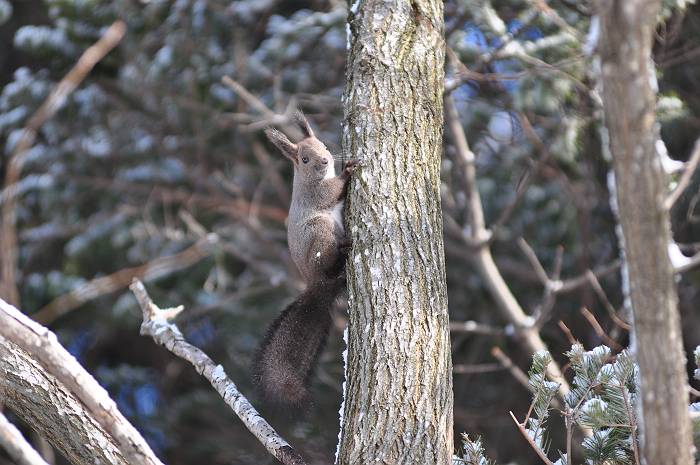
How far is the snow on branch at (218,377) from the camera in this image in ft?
8.32

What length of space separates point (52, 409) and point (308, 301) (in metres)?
1.10

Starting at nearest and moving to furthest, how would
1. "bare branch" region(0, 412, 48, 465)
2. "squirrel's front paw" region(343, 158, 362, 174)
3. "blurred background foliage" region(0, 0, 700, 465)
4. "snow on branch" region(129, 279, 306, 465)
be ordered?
"bare branch" region(0, 412, 48, 465) → "snow on branch" region(129, 279, 306, 465) → "squirrel's front paw" region(343, 158, 362, 174) → "blurred background foliage" region(0, 0, 700, 465)

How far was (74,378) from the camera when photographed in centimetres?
185

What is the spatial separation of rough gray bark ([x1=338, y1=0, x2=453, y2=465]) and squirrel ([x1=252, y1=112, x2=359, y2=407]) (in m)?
0.21

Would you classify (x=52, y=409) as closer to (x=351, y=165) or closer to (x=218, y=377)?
(x=218, y=377)

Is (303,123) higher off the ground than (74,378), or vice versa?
(303,123)

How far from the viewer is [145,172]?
6.38 meters

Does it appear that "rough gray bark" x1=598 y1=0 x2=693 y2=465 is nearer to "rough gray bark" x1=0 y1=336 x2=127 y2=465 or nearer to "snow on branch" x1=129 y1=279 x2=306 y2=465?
"snow on branch" x1=129 y1=279 x2=306 y2=465

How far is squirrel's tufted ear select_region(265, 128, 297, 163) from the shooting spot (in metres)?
3.45

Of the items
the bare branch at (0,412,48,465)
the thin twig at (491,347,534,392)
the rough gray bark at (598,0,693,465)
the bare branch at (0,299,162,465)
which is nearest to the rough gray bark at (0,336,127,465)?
the bare branch at (0,299,162,465)

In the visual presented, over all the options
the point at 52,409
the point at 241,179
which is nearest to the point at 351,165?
the point at 52,409

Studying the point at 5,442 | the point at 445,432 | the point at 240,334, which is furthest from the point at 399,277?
the point at 240,334

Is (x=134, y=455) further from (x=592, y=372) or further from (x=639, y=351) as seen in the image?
(x=592, y=372)

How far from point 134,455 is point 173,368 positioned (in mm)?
5583
